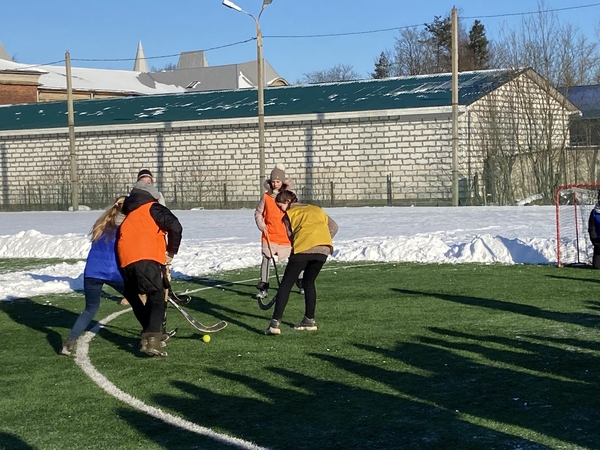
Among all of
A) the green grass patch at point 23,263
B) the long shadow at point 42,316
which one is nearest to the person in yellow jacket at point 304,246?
the long shadow at point 42,316

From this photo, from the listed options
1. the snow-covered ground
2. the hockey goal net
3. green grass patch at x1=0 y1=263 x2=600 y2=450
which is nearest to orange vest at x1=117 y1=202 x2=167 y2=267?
green grass patch at x1=0 y1=263 x2=600 y2=450

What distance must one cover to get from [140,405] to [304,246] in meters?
3.12

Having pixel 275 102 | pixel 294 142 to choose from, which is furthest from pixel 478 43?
pixel 294 142

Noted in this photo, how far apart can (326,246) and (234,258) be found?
8330mm

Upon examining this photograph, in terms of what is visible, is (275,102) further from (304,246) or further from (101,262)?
(101,262)

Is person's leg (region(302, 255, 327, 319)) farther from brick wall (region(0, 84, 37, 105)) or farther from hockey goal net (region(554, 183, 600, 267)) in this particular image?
brick wall (region(0, 84, 37, 105))

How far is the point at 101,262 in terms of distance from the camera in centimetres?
927

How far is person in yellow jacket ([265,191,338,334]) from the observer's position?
9.66 m

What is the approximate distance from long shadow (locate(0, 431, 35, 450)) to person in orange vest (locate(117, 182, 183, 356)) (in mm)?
2488

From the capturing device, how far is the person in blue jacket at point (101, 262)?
916 centimetres

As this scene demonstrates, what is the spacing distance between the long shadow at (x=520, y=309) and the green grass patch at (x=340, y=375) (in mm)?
24

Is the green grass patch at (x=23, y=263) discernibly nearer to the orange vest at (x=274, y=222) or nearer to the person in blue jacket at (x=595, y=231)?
the orange vest at (x=274, y=222)

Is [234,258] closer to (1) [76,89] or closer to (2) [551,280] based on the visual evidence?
(2) [551,280]

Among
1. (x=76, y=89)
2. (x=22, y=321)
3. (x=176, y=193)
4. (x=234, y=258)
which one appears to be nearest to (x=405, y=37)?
(x=76, y=89)
